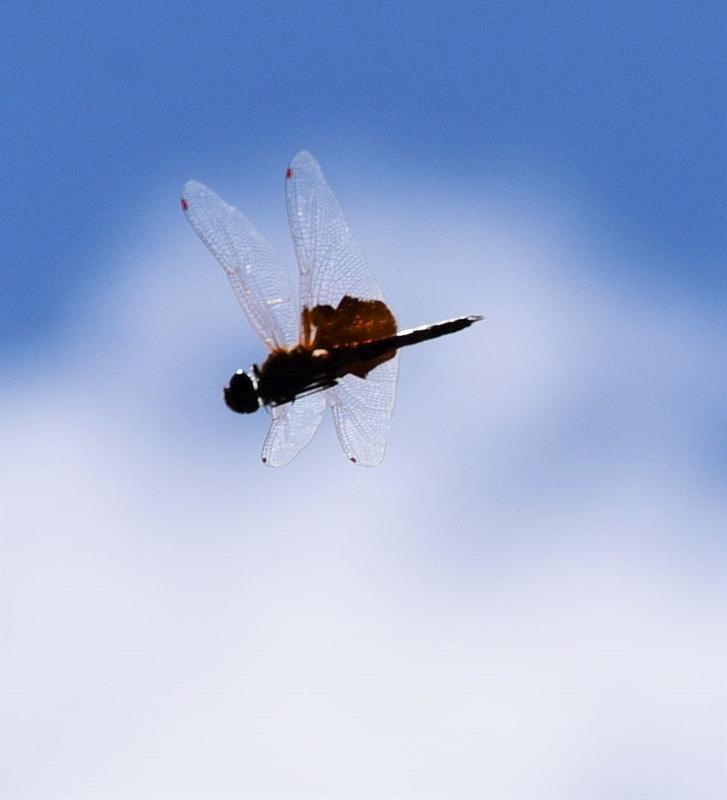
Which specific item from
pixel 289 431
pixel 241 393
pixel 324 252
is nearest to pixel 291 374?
pixel 241 393

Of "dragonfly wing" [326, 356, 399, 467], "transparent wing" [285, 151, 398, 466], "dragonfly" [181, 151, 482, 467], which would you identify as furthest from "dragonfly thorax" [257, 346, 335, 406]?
"dragonfly wing" [326, 356, 399, 467]

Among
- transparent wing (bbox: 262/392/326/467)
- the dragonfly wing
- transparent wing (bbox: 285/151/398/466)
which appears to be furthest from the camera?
the dragonfly wing

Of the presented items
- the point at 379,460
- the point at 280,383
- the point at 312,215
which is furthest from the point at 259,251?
the point at 379,460

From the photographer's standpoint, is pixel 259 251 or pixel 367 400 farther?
pixel 367 400

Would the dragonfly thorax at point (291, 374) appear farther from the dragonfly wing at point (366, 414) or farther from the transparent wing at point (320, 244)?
the dragonfly wing at point (366, 414)

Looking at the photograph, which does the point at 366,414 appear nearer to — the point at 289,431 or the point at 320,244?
the point at 289,431

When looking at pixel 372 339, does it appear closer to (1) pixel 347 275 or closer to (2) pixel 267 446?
(1) pixel 347 275

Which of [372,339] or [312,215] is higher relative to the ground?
[312,215]

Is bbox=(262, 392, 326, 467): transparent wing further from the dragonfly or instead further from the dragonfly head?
the dragonfly head
